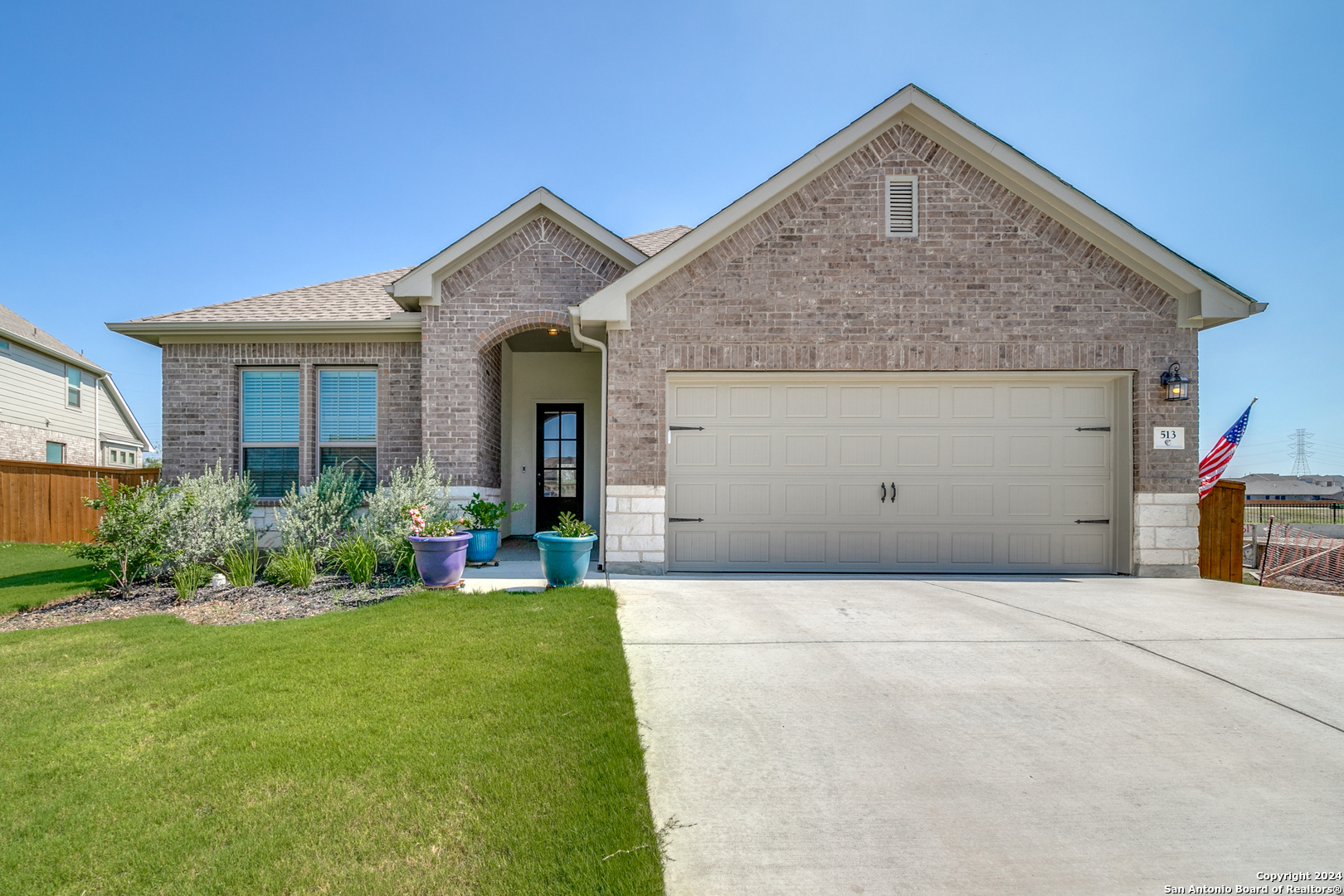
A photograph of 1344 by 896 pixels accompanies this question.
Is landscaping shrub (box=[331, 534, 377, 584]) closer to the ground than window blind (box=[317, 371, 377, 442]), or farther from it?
closer to the ground

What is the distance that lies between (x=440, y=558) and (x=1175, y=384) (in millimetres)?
9015

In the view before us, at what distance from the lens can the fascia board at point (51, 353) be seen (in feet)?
59.0

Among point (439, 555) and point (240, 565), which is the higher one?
point (439, 555)

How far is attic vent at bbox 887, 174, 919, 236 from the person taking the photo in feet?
26.9

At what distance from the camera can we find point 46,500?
543 inches

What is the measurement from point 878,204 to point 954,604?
501 cm

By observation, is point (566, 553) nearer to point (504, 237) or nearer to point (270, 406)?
point (504, 237)

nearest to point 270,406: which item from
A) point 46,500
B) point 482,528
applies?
A: point 482,528

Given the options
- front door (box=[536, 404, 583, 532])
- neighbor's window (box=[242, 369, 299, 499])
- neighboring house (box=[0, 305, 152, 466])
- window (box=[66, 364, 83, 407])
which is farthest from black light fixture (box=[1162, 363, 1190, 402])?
window (box=[66, 364, 83, 407])

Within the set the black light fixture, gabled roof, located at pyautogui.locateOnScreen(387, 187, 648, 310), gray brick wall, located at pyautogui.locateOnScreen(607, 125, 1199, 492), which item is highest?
gabled roof, located at pyautogui.locateOnScreen(387, 187, 648, 310)

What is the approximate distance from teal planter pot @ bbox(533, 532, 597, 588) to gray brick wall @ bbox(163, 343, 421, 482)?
4247 millimetres

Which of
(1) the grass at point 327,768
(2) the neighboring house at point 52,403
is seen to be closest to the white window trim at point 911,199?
(1) the grass at point 327,768

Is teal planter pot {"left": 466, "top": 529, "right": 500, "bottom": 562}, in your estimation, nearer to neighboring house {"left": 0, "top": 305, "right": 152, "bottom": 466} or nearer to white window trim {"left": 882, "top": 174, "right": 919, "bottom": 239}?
white window trim {"left": 882, "top": 174, "right": 919, "bottom": 239}

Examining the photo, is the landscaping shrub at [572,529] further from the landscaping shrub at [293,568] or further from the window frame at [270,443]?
the window frame at [270,443]
